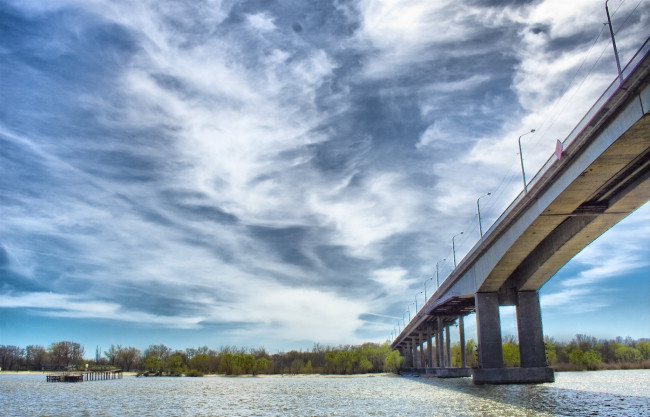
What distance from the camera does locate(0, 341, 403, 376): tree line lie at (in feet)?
505

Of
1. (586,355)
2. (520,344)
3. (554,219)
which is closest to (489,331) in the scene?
(520,344)

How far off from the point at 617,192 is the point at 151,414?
34.0 m

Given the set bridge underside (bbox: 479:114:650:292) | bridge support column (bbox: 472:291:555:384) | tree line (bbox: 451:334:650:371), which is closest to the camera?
bridge underside (bbox: 479:114:650:292)

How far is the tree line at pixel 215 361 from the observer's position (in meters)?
154

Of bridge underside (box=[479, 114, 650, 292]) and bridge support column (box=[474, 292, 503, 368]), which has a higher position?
bridge underside (box=[479, 114, 650, 292])

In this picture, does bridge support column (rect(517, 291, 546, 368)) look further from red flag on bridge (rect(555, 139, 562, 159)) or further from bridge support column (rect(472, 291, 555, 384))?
red flag on bridge (rect(555, 139, 562, 159))

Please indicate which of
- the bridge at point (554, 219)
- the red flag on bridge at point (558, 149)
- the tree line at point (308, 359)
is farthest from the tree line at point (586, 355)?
the red flag on bridge at point (558, 149)

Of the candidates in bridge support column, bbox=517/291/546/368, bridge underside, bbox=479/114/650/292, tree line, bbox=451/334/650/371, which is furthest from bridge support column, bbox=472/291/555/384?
tree line, bbox=451/334/650/371

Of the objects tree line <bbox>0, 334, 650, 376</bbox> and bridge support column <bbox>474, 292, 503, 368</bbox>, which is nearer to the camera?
bridge support column <bbox>474, 292, 503, 368</bbox>

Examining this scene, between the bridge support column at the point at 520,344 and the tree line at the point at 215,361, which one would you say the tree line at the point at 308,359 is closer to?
the tree line at the point at 215,361

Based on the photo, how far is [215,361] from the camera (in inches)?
6447

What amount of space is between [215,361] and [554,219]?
473 ft

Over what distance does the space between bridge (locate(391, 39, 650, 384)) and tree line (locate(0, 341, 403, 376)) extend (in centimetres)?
8952

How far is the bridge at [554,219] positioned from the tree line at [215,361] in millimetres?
89516
